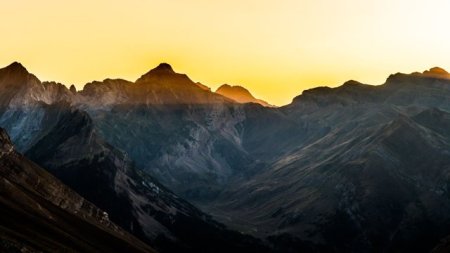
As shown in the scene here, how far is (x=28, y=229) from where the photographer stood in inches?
7844

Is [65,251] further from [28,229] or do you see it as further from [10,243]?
[10,243]

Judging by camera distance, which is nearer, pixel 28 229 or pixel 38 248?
pixel 38 248

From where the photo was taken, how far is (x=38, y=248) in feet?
586

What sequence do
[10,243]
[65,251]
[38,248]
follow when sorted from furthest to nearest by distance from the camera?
1. [65,251]
2. [38,248]
3. [10,243]

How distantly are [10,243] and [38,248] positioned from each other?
16747 mm

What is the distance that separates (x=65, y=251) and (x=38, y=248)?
20.0 m

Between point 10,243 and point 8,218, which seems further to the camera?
point 8,218

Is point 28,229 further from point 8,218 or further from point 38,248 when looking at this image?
point 38,248

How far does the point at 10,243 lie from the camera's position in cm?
16250

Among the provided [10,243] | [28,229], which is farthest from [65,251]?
[10,243]

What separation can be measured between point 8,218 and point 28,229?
6954 mm

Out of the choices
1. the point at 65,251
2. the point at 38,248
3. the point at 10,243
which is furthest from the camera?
the point at 65,251

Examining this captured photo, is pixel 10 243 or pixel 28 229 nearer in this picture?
pixel 10 243

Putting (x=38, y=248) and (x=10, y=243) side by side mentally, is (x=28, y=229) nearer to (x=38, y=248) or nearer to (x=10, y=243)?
(x=38, y=248)
